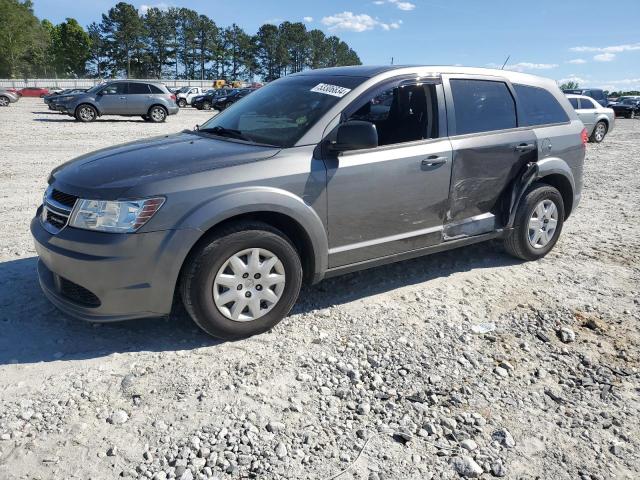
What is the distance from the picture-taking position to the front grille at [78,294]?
126 inches

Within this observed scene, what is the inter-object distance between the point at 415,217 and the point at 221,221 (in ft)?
5.30

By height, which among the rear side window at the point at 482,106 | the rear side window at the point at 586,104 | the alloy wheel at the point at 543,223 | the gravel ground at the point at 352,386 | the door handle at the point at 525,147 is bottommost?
the gravel ground at the point at 352,386

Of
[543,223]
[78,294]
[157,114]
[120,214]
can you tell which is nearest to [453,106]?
[543,223]

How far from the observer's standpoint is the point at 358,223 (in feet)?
12.5

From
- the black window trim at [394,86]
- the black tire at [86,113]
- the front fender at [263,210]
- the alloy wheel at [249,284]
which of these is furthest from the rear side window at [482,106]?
the black tire at [86,113]

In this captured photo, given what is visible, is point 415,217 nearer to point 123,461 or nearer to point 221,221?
point 221,221

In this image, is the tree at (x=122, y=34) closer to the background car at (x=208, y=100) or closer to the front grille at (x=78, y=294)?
the background car at (x=208, y=100)

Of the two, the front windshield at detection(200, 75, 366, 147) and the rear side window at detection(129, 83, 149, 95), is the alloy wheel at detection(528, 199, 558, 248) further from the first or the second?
the rear side window at detection(129, 83, 149, 95)

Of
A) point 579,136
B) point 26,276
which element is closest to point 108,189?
point 26,276

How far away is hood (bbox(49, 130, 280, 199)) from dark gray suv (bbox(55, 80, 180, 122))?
63.3 feet

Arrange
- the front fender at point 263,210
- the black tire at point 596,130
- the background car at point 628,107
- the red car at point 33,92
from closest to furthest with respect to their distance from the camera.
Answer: the front fender at point 263,210, the black tire at point 596,130, the background car at point 628,107, the red car at point 33,92

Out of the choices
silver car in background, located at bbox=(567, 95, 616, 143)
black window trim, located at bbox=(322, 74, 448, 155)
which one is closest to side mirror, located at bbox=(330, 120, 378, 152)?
black window trim, located at bbox=(322, 74, 448, 155)

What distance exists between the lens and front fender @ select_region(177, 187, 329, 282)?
3168mm

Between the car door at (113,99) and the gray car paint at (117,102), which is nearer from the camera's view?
the gray car paint at (117,102)
